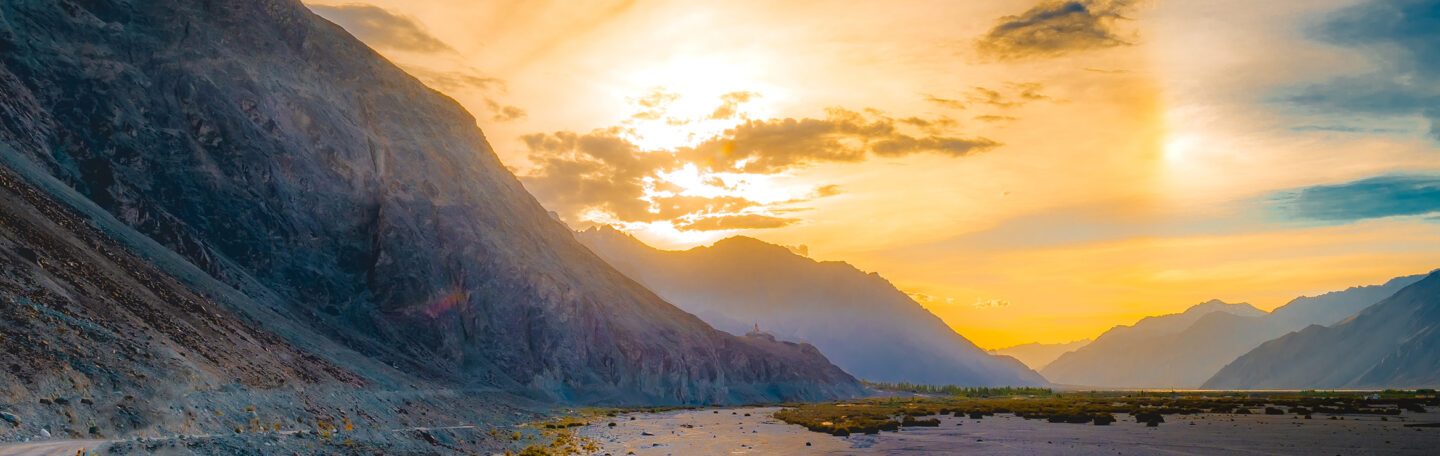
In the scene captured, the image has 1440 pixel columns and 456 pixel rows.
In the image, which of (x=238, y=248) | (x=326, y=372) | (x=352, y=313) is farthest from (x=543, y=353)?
(x=326, y=372)

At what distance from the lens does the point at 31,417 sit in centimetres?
2480

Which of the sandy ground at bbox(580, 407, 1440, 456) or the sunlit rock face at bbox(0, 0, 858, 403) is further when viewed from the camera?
the sunlit rock face at bbox(0, 0, 858, 403)

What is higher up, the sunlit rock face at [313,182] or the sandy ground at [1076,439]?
the sunlit rock face at [313,182]

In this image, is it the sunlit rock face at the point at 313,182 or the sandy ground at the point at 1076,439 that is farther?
the sunlit rock face at the point at 313,182

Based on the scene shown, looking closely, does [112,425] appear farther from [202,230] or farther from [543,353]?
[543,353]

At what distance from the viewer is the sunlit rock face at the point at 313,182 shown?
75.9m

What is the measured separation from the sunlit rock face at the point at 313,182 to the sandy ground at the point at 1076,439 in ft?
123

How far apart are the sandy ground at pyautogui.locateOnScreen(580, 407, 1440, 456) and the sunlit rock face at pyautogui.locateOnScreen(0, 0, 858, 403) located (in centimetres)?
3737

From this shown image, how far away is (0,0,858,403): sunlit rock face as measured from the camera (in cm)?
7594

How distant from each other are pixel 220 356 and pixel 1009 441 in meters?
48.2

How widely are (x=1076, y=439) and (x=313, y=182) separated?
8639 centimetres

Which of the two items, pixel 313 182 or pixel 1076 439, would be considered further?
pixel 313 182

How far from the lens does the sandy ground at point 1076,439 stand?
43347 millimetres

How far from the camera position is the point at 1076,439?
5081cm
